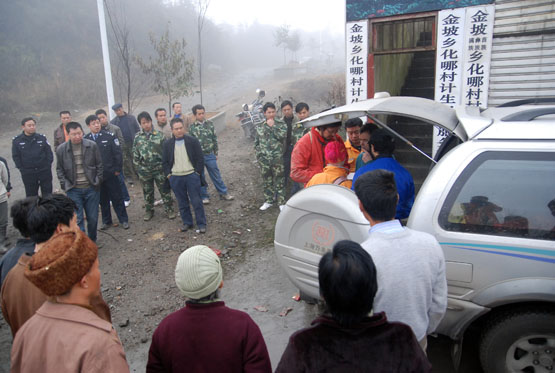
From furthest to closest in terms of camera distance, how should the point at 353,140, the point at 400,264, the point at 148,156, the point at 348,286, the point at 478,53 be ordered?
the point at 148,156 < the point at 478,53 < the point at 353,140 < the point at 400,264 < the point at 348,286

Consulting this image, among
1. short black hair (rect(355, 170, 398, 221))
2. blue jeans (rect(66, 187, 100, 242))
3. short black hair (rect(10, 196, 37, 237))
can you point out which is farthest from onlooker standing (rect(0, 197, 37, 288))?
blue jeans (rect(66, 187, 100, 242))

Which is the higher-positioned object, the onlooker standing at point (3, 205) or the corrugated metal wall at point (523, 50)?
the corrugated metal wall at point (523, 50)

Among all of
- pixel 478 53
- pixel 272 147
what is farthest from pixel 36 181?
pixel 478 53

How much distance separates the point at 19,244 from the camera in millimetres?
2719

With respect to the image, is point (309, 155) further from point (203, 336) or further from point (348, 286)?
point (348, 286)

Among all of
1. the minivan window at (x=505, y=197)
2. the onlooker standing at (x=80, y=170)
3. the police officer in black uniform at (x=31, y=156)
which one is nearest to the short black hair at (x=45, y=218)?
the minivan window at (x=505, y=197)

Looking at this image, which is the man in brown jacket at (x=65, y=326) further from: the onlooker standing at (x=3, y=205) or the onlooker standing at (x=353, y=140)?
the onlooker standing at (x=3, y=205)

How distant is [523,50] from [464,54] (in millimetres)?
840

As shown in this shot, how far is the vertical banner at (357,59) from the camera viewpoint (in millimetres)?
7137

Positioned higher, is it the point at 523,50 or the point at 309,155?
the point at 523,50

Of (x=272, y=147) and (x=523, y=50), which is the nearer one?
(x=523, y=50)

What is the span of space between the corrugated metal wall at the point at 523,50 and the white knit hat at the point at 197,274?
6390 mm

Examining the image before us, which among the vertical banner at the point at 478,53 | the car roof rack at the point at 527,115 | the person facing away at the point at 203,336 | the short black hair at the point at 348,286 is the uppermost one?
the vertical banner at the point at 478,53

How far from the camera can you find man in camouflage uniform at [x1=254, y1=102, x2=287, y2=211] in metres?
6.88
